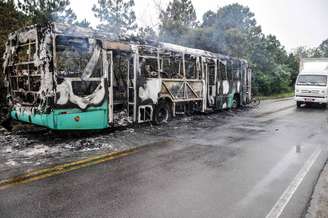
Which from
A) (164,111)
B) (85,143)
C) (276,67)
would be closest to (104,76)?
(85,143)

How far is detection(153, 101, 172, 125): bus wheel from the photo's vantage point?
1146 cm

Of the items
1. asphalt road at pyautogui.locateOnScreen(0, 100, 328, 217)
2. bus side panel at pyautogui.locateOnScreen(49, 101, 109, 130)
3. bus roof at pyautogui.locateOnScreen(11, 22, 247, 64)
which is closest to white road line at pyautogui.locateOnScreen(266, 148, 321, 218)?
asphalt road at pyautogui.locateOnScreen(0, 100, 328, 217)

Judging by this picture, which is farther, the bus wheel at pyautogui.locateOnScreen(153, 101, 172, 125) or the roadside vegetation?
the roadside vegetation

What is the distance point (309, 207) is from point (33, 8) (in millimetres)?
17048

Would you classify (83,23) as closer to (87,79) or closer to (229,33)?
(229,33)

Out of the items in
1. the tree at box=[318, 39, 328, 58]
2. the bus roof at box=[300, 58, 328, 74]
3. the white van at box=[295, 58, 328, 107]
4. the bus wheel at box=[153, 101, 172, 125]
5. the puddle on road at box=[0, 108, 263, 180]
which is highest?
the tree at box=[318, 39, 328, 58]

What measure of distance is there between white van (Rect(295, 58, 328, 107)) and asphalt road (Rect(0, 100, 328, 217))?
10.8 meters

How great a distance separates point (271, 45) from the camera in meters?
34.2

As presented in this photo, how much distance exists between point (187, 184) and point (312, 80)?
644 inches

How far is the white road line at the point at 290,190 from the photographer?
4.29 meters

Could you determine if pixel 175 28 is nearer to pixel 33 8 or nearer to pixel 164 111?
pixel 33 8

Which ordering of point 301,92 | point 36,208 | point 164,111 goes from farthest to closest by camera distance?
1. point 301,92
2. point 164,111
3. point 36,208

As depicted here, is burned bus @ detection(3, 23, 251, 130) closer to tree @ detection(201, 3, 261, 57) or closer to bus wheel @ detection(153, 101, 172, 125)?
bus wheel @ detection(153, 101, 172, 125)

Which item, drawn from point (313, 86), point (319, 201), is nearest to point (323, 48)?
point (313, 86)
